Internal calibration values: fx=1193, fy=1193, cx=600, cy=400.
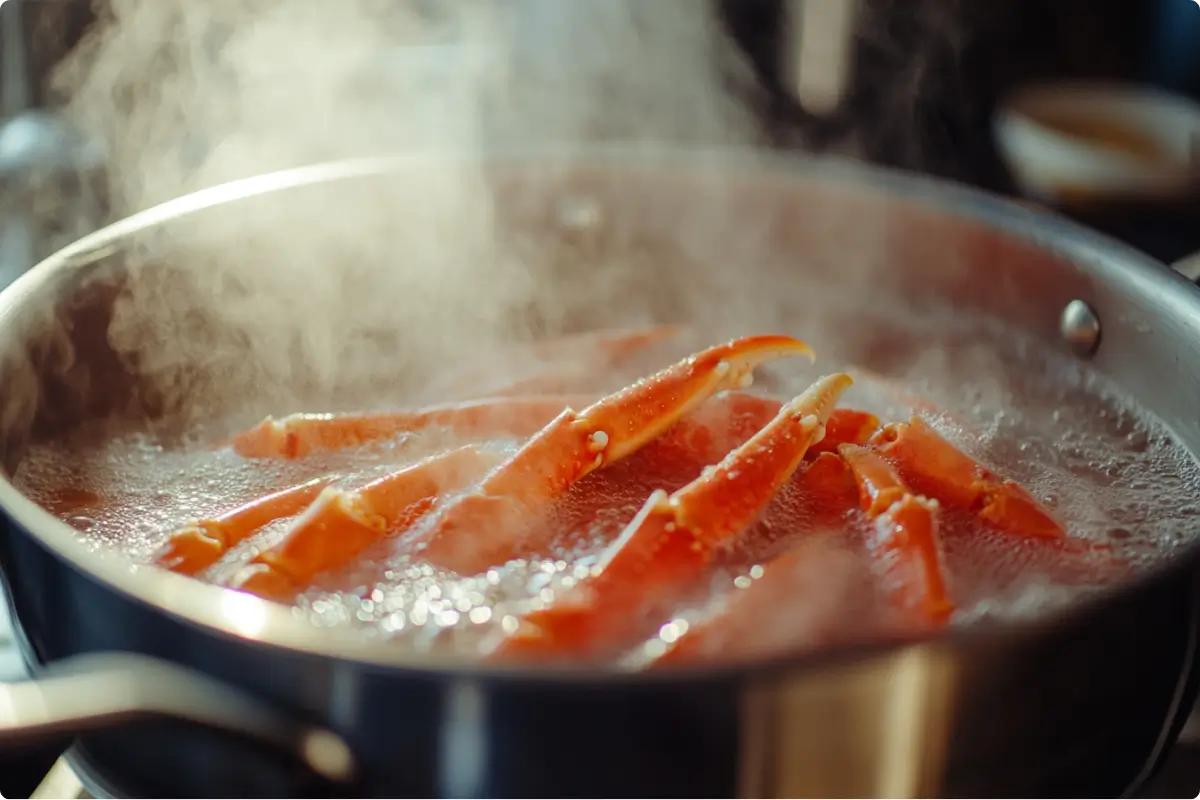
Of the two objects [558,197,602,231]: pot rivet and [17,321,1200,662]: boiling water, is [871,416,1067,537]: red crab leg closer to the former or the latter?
[17,321,1200,662]: boiling water

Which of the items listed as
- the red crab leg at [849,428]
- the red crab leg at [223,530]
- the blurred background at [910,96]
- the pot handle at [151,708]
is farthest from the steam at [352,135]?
the pot handle at [151,708]

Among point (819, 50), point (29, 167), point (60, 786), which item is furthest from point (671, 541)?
point (819, 50)

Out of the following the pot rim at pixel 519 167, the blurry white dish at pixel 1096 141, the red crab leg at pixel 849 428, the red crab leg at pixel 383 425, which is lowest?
the blurry white dish at pixel 1096 141

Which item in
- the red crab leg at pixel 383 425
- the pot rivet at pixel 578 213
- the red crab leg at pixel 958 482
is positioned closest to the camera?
the red crab leg at pixel 958 482

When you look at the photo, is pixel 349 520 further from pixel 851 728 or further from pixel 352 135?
pixel 352 135

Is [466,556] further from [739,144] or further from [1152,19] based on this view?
[1152,19]

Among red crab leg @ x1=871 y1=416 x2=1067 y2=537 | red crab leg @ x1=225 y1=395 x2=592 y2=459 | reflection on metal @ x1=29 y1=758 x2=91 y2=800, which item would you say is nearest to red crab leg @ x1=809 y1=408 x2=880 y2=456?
red crab leg @ x1=871 y1=416 x2=1067 y2=537

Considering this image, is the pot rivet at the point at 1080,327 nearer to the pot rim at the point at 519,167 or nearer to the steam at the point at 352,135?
the pot rim at the point at 519,167
